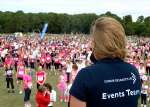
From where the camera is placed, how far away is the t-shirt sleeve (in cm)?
288

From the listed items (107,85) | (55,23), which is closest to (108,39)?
(107,85)

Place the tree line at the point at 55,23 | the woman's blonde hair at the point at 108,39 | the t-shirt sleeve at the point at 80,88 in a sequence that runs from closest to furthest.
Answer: the t-shirt sleeve at the point at 80,88 < the woman's blonde hair at the point at 108,39 < the tree line at the point at 55,23

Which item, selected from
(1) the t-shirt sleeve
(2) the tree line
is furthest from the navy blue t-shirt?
(2) the tree line

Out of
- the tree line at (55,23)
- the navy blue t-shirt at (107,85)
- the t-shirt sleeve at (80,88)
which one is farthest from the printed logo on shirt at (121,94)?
the tree line at (55,23)

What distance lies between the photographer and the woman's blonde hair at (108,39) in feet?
9.96

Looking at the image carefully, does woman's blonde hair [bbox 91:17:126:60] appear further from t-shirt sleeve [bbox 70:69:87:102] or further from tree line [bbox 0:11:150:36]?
tree line [bbox 0:11:150:36]

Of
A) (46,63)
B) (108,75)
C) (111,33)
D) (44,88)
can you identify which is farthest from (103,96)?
(46,63)

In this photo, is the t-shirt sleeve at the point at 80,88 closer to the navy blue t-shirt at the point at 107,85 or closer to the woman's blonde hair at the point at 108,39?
the navy blue t-shirt at the point at 107,85

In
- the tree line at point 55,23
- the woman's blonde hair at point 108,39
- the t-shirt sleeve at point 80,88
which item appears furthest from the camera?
the tree line at point 55,23

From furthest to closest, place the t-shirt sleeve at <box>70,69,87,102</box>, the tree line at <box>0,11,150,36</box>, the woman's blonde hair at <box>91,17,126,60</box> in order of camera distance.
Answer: the tree line at <box>0,11,150,36</box>
the woman's blonde hair at <box>91,17,126,60</box>
the t-shirt sleeve at <box>70,69,87,102</box>

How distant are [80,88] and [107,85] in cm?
19

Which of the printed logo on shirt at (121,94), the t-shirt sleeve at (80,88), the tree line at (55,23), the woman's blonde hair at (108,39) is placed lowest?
the tree line at (55,23)

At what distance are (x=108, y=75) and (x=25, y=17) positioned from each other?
394 feet

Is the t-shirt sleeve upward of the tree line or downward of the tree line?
upward
